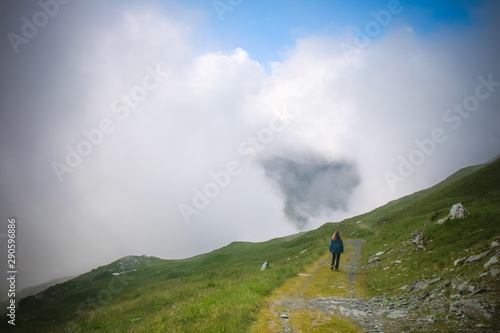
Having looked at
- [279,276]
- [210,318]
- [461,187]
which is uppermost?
[210,318]

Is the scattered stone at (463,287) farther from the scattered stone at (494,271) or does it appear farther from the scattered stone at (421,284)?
the scattered stone at (421,284)

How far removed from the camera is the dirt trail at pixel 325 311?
820 centimetres

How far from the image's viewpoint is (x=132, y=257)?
590 feet

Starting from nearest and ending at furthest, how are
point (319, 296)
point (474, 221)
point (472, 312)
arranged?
1. point (472, 312)
2. point (319, 296)
3. point (474, 221)

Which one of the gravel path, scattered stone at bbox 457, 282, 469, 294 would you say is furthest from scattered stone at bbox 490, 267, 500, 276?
the gravel path

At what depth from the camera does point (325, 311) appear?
32.2 ft

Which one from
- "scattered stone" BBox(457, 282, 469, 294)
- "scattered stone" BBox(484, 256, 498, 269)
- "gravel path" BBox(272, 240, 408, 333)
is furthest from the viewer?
"scattered stone" BBox(484, 256, 498, 269)

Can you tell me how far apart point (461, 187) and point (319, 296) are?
65168 millimetres

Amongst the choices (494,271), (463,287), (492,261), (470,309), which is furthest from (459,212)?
(470,309)

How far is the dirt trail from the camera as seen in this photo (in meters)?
8.20

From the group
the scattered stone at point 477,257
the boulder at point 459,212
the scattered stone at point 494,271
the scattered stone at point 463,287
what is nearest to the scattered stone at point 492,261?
the scattered stone at point 494,271

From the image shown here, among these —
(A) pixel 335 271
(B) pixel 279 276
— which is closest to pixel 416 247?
(A) pixel 335 271

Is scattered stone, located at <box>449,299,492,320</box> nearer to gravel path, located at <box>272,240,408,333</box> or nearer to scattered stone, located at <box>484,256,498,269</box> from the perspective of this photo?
gravel path, located at <box>272,240,408,333</box>

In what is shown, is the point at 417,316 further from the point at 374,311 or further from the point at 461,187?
the point at 461,187
